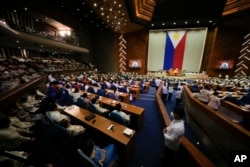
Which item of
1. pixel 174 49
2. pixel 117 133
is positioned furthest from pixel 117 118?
pixel 174 49

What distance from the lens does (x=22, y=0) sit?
8.79 meters

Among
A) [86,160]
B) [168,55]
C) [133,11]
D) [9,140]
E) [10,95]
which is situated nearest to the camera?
[86,160]

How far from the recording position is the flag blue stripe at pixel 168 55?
18.6 m

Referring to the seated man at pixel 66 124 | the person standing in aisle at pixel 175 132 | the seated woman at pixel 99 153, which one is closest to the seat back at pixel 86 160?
the seated woman at pixel 99 153

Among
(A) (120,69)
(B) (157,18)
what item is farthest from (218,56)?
(A) (120,69)

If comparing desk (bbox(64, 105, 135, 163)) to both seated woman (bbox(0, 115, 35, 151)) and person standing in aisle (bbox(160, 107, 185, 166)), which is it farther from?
seated woman (bbox(0, 115, 35, 151))

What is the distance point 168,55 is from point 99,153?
64.4 ft

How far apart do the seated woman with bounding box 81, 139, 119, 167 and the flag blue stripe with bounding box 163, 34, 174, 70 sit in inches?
748

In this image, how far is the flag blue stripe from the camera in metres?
18.6

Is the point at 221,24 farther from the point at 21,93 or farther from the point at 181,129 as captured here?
the point at 21,93

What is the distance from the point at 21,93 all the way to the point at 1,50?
828 centimetres

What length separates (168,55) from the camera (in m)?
19.0

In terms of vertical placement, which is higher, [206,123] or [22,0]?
[22,0]

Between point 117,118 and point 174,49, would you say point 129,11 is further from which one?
point 117,118
